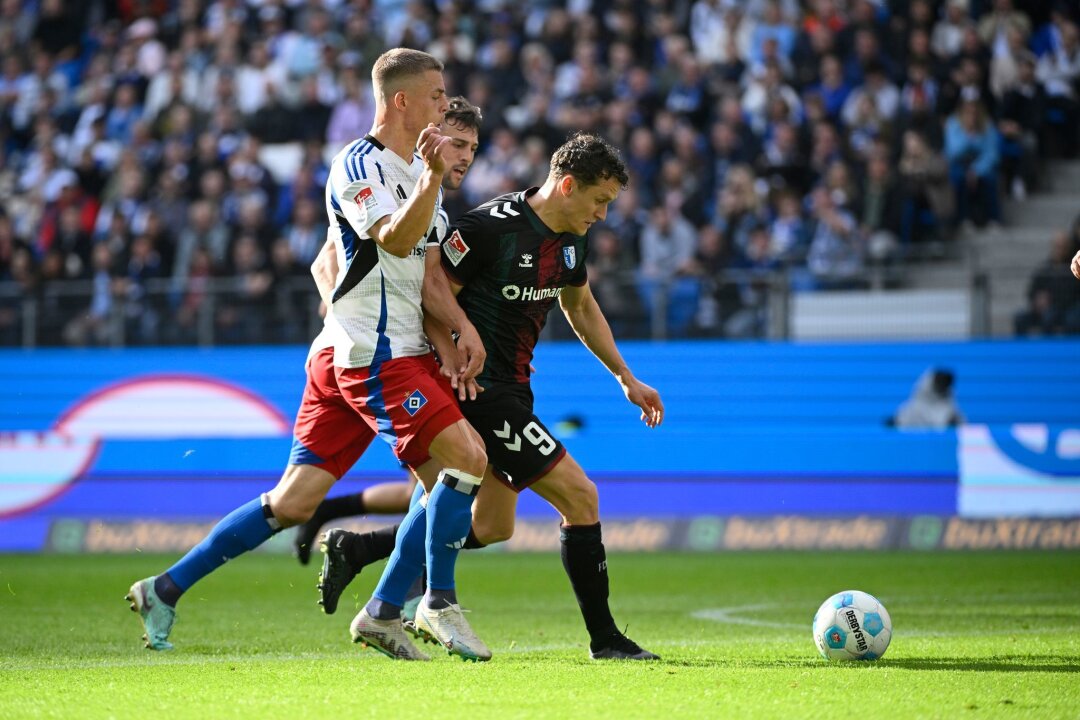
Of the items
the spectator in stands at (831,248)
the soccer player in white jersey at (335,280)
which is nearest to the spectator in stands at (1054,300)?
the spectator in stands at (831,248)

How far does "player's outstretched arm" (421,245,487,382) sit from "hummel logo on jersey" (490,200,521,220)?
0.31 m

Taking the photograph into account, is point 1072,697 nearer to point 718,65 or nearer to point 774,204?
point 774,204

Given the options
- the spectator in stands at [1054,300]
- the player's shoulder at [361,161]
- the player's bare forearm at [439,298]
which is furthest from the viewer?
the spectator in stands at [1054,300]

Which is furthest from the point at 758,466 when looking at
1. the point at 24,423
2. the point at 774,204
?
the point at 24,423

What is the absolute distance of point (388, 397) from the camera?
6.19m

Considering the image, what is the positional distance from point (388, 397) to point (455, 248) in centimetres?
76

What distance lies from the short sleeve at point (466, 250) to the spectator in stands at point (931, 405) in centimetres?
906

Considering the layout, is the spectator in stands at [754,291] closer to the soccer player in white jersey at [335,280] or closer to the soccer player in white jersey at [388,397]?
the soccer player in white jersey at [335,280]

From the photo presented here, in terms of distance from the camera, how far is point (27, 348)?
16844 millimetres

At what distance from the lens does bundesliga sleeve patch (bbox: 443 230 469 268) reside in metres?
6.56

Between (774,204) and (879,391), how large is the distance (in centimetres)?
232

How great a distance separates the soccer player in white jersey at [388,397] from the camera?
616 centimetres

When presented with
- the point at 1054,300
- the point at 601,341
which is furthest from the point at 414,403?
the point at 1054,300

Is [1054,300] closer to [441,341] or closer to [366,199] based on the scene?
[441,341]
